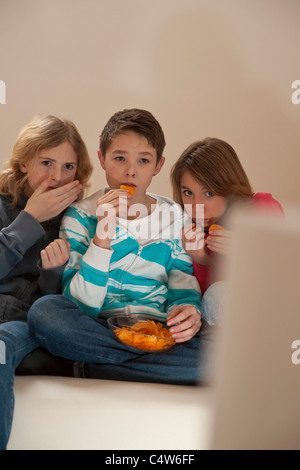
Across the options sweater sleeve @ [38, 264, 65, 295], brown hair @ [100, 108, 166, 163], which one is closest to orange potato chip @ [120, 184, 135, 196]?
brown hair @ [100, 108, 166, 163]

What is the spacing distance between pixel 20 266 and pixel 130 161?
389mm

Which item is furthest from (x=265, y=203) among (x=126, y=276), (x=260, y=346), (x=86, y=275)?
(x=260, y=346)

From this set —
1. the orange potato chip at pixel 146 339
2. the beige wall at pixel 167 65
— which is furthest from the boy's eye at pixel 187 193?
the orange potato chip at pixel 146 339

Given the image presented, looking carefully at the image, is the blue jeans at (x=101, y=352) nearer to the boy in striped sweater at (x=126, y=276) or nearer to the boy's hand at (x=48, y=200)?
the boy in striped sweater at (x=126, y=276)

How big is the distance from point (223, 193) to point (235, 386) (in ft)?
3.36

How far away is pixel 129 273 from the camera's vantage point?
1.25 meters

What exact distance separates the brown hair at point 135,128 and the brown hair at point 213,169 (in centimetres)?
8

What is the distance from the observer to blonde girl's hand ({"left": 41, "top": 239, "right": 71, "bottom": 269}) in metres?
1.18

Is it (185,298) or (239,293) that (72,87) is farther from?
(239,293)

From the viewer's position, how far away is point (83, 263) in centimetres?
115

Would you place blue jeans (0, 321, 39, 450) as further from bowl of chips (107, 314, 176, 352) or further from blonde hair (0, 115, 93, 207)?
blonde hair (0, 115, 93, 207)
